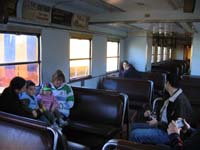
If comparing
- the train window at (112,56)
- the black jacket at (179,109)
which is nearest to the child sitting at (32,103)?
the black jacket at (179,109)

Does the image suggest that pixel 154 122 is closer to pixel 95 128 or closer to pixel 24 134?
pixel 95 128

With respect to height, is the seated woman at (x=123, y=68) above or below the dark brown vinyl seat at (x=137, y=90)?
above

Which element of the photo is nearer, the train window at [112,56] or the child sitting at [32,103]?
the child sitting at [32,103]

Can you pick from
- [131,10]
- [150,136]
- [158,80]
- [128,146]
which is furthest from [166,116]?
[158,80]

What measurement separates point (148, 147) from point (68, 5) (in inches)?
147

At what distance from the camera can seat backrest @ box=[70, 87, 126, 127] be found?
11.9 ft

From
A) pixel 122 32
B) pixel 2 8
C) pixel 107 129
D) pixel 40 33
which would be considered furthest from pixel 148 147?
pixel 122 32

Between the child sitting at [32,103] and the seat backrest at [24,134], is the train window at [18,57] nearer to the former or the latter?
the child sitting at [32,103]

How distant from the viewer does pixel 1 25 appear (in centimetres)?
356

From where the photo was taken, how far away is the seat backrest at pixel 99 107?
11.9ft

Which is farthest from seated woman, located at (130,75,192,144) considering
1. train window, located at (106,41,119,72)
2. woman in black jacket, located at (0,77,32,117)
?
train window, located at (106,41,119,72)

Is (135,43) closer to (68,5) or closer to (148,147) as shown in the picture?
(68,5)

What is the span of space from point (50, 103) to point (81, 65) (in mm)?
2756

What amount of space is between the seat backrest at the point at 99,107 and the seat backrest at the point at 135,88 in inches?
66.0
